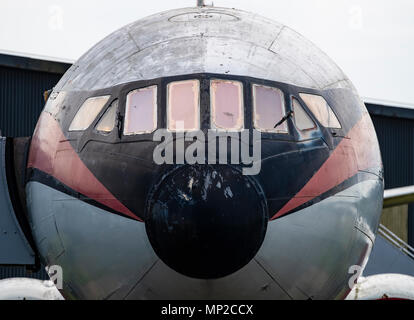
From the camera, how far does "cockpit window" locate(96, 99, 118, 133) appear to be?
335 inches

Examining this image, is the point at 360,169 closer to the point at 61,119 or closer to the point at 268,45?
the point at 268,45

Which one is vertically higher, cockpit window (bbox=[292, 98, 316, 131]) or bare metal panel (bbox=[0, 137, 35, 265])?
cockpit window (bbox=[292, 98, 316, 131])

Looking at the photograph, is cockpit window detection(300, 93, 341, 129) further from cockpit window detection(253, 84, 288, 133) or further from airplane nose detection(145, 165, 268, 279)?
airplane nose detection(145, 165, 268, 279)

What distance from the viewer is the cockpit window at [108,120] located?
8508mm

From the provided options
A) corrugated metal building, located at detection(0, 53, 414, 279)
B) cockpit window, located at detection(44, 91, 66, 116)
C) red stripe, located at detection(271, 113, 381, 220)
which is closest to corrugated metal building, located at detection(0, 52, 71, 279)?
corrugated metal building, located at detection(0, 53, 414, 279)

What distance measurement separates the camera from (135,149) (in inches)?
318

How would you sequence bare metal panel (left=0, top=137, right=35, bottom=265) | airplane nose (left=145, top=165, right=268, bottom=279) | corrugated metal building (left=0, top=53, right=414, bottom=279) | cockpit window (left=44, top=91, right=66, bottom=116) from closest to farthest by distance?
airplane nose (left=145, top=165, right=268, bottom=279), cockpit window (left=44, top=91, right=66, bottom=116), bare metal panel (left=0, top=137, right=35, bottom=265), corrugated metal building (left=0, top=53, right=414, bottom=279)

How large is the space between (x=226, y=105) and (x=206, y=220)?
50.3 inches

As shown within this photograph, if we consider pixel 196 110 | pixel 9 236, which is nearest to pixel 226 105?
pixel 196 110

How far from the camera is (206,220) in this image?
291 inches

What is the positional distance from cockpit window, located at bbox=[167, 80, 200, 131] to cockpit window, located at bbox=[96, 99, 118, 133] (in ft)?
2.02

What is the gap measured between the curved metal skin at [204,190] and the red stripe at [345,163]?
→ 2 cm

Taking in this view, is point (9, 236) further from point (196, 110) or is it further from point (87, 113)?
point (196, 110)
